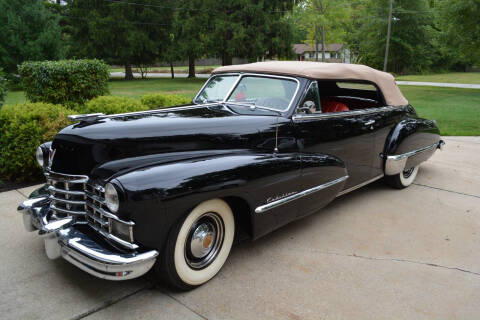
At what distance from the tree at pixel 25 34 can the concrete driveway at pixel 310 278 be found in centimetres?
2144

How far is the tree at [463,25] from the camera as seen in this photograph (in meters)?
18.1

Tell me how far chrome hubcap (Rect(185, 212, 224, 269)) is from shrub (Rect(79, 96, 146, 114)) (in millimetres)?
3648

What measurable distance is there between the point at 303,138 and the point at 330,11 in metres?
30.9

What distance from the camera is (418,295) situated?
2764mm

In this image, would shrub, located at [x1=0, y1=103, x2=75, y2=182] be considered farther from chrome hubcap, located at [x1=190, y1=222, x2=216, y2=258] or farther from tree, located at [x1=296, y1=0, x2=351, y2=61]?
tree, located at [x1=296, y1=0, x2=351, y2=61]

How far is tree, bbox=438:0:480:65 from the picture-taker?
18.1 meters

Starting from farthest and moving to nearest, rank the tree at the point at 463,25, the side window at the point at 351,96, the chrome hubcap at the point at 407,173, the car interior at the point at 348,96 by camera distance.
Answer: the tree at the point at 463,25
the chrome hubcap at the point at 407,173
the side window at the point at 351,96
the car interior at the point at 348,96

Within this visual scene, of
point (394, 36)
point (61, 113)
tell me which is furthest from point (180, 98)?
point (394, 36)

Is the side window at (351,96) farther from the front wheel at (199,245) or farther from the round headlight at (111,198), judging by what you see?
the round headlight at (111,198)

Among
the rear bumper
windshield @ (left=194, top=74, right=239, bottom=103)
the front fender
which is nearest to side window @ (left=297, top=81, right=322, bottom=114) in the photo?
the front fender

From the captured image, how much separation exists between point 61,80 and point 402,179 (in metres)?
5.91

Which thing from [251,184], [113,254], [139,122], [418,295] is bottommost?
[418,295]

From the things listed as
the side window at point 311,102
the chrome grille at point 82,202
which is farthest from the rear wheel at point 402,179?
the chrome grille at point 82,202

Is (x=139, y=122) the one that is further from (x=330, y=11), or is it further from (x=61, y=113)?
(x=330, y=11)
